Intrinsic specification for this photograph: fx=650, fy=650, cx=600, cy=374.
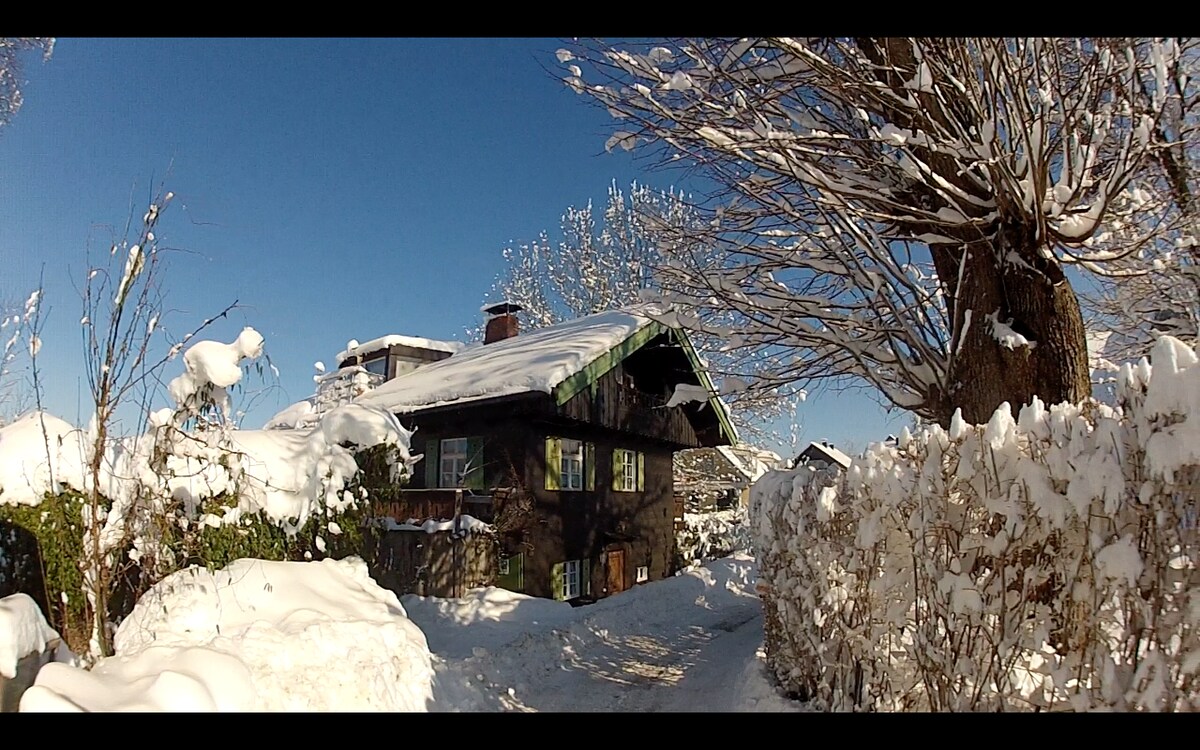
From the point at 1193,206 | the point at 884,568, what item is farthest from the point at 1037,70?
the point at 884,568

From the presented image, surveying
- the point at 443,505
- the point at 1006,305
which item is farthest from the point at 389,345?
the point at 1006,305

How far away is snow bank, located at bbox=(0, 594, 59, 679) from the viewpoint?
3.32m

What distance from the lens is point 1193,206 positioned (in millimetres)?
5969

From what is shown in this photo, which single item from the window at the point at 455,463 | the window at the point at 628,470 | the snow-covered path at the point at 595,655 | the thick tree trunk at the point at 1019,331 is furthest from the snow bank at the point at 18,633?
the window at the point at 628,470

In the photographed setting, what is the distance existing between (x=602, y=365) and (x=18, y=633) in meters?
10.8

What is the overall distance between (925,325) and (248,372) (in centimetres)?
708

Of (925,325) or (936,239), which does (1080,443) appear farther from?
(925,325)

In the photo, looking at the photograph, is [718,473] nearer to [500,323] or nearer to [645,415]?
[645,415]

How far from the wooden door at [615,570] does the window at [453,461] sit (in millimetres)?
4095

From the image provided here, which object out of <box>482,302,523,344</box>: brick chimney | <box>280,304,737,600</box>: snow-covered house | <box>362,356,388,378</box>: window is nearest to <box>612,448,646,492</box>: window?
<box>280,304,737,600</box>: snow-covered house

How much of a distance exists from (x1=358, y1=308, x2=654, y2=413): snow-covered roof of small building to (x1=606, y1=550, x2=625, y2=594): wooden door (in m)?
5.17

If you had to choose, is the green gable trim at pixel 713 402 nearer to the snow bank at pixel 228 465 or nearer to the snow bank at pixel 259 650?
the snow bank at pixel 228 465

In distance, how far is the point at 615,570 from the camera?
15.7 m

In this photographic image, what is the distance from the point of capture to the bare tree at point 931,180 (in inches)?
186
